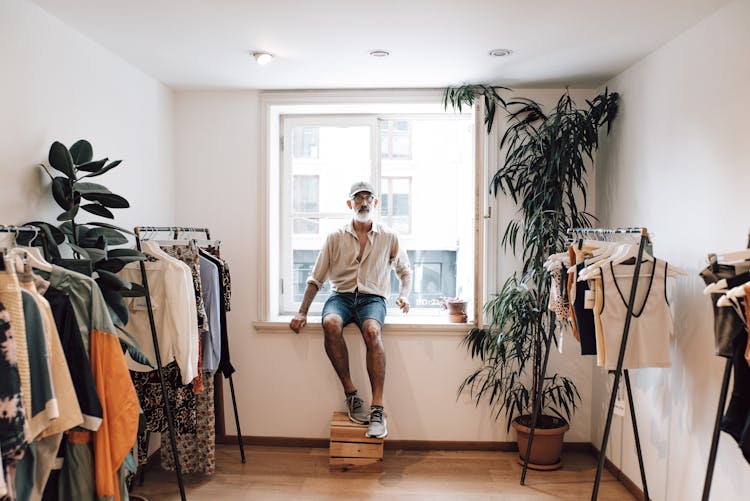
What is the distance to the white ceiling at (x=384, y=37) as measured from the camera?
2.59m

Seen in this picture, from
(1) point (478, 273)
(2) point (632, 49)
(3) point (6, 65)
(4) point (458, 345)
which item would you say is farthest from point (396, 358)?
(3) point (6, 65)

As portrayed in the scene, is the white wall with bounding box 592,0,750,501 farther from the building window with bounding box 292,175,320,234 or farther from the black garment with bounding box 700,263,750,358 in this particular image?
the building window with bounding box 292,175,320,234

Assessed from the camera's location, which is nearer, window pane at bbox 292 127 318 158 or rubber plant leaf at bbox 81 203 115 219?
rubber plant leaf at bbox 81 203 115 219

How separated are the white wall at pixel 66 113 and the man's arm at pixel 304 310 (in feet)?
3.52

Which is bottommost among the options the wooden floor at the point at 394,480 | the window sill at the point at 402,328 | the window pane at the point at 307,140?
the wooden floor at the point at 394,480

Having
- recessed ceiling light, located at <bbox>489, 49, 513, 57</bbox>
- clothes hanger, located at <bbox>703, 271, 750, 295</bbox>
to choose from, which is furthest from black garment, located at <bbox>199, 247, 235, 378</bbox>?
clothes hanger, located at <bbox>703, 271, 750, 295</bbox>

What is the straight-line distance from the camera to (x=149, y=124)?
3.70 meters

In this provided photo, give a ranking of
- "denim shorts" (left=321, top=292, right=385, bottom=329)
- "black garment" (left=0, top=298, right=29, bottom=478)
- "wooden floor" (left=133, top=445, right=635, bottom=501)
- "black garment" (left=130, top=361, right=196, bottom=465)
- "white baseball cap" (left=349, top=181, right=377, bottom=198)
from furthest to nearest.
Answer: "white baseball cap" (left=349, top=181, right=377, bottom=198), "denim shorts" (left=321, top=292, right=385, bottom=329), "wooden floor" (left=133, top=445, right=635, bottom=501), "black garment" (left=130, top=361, right=196, bottom=465), "black garment" (left=0, top=298, right=29, bottom=478)

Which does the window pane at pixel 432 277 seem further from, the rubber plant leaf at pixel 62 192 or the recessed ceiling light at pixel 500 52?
the rubber plant leaf at pixel 62 192

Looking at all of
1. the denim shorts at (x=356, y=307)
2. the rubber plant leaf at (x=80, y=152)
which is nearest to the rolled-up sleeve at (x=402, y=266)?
the denim shorts at (x=356, y=307)

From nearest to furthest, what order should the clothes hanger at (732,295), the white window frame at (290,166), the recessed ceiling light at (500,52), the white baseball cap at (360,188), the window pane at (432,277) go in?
the clothes hanger at (732,295), the recessed ceiling light at (500,52), the white baseball cap at (360,188), the white window frame at (290,166), the window pane at (432,277)

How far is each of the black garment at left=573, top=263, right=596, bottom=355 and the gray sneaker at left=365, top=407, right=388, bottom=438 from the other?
135 cm

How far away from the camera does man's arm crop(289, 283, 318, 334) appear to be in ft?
12.8

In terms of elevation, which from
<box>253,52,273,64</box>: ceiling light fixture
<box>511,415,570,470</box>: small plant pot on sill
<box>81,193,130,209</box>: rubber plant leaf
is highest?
<box>253,52,273,64</box>: ceiling light fixture
